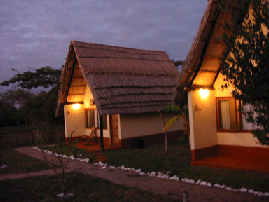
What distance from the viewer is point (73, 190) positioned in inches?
297

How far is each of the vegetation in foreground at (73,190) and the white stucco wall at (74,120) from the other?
28.2 ft

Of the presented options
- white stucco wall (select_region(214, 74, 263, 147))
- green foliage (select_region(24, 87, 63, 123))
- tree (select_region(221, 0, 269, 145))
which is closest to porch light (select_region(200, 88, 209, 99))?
white stucco wall (select_region(214, 74, 263, 147))

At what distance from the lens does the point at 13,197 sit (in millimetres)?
6965

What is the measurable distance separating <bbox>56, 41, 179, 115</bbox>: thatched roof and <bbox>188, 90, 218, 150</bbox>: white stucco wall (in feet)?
8.72

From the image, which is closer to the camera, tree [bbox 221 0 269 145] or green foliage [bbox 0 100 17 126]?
tree [bbox 221 0 269 145]

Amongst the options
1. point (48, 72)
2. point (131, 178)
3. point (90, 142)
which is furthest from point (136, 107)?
point (48, 72)

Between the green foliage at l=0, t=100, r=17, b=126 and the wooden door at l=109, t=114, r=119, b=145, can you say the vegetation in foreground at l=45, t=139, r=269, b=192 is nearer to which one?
the wooden door at l=109, t=114, r=119, b=145

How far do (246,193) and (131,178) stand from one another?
3.42 meters

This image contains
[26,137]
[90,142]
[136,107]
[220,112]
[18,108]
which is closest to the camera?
[220,112]

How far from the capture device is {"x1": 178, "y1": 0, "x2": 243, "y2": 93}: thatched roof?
27.3ft

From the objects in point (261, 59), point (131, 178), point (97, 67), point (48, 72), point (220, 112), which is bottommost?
point (131, 178)

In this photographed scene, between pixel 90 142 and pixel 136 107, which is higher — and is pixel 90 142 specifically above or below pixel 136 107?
below

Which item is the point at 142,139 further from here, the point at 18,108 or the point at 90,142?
the point at 18,108

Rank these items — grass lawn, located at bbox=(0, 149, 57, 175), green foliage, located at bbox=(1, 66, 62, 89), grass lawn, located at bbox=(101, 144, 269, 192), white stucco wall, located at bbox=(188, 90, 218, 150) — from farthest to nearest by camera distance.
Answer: green foliage, located at bbox=(1, 66, 62, 89) → grass lawn, located at bbox=(0, 149, 57, 175) → white stucco wall, located at bbox=(188, 90, 218, 150) → grass lawn, located at bbox=(101, 144, 269, 192)
